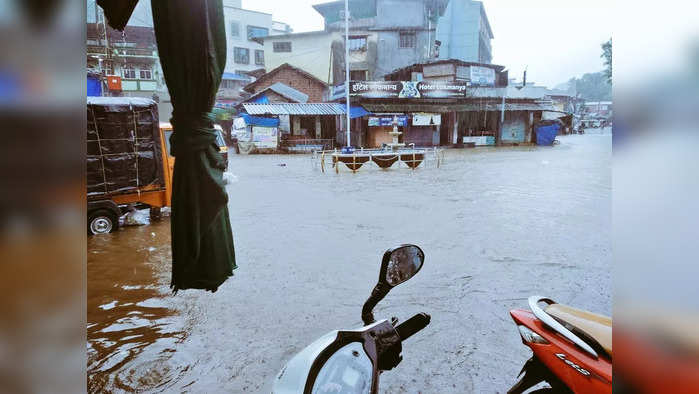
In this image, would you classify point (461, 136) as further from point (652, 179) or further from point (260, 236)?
point (652, 179)

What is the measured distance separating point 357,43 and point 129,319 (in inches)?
1083

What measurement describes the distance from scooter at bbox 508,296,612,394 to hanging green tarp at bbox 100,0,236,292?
173cm

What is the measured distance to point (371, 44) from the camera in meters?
28.5

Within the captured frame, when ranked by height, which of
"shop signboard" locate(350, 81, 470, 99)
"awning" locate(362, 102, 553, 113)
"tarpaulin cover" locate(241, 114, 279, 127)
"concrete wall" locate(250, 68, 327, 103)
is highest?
"concrete wall" locate(250, 68, 327, 103)

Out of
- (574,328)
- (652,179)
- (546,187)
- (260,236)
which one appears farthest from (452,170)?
(652,179)

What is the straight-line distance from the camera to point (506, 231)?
698 cm

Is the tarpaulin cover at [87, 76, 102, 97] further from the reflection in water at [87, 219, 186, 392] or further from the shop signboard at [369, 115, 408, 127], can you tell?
the shop signboard at [369, 115, 408, 127]

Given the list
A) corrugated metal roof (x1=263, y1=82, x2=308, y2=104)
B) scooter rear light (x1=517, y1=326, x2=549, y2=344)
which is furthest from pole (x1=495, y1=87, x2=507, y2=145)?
scooter rear light (x1=517, y1=326, x2=549, y2=344)

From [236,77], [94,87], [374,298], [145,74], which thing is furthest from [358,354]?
[236,77]

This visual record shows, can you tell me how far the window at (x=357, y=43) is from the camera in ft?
92.3

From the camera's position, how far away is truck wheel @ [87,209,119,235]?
686cm

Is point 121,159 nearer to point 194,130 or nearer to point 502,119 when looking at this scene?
point 194,130

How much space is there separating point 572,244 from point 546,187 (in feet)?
18.1

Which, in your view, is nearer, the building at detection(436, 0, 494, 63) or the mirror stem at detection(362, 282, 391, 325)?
the mirror stem at detection(362, 282, 391, 325)
